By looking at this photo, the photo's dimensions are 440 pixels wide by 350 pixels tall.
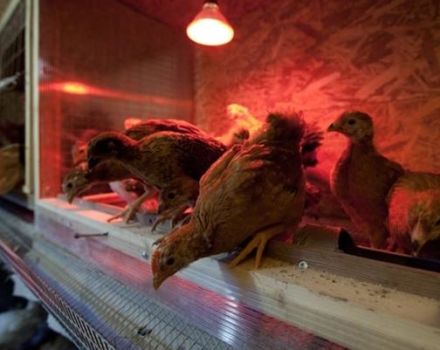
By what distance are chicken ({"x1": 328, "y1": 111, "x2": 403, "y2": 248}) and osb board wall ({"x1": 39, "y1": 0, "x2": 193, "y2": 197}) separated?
1065mm

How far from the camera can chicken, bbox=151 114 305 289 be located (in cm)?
51

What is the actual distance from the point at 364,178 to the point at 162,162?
0.44 metres

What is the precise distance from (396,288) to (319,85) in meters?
0.89

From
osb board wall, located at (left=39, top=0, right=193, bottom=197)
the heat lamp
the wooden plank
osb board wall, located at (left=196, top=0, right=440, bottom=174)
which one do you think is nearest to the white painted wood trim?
the wooden plank

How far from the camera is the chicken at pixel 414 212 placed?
458 millimetres

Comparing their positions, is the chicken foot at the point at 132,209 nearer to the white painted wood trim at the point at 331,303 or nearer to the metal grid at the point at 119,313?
the metal grid at the point at 119,313

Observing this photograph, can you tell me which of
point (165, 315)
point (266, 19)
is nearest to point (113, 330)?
point (165, 315)

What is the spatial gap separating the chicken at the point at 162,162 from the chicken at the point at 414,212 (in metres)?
0.40

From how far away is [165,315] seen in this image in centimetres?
66

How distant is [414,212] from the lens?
49cm

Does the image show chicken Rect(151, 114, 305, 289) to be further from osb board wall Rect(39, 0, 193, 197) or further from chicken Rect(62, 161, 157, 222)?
osb board wall Rect(39, 0, 193, 197)

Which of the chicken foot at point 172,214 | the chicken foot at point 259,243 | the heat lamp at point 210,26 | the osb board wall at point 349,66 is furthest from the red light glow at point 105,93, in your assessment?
the chicken foot at point 259,243

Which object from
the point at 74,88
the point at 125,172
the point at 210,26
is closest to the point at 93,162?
the point at 125,172

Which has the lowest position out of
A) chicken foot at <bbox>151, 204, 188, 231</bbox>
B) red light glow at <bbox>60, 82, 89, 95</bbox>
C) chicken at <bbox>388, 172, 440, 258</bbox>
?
chicken foot at <bbox>151, 204, 188, 231</bbox>
